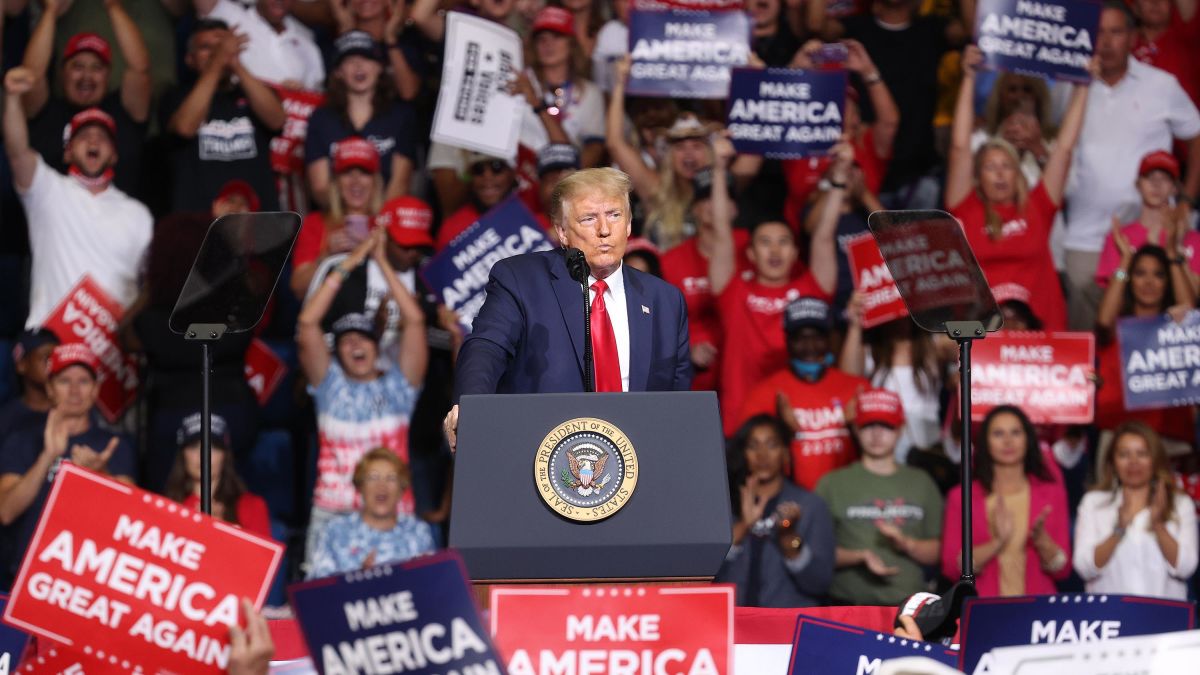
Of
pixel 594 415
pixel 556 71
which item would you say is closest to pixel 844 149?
pixel 556 71

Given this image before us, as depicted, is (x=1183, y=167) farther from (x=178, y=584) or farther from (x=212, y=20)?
(x=178, y=584)

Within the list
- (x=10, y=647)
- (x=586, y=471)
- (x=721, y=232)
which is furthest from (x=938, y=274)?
(x=721, y=232)

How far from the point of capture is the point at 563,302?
13.4ft

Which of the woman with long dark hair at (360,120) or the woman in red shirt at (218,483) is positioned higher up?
the woman with long dark hair at (360,120)

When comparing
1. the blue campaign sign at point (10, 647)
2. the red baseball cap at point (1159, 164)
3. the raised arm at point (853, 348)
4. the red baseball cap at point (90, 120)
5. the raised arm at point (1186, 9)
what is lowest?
the blue campaign sign at point (10, 647)

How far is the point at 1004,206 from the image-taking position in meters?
7.46

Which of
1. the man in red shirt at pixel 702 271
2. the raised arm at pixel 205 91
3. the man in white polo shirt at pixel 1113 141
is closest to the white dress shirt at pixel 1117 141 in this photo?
the man in white polo shirt at pixel 1113 141

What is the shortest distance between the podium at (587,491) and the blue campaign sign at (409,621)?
0.65 metres

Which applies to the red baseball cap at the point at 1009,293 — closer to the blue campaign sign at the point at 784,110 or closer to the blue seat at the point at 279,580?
the blue campaign sign at the point at 784,110

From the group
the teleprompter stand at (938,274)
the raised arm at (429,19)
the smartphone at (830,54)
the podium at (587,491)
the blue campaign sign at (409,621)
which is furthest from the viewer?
the raised arm at (429,19)

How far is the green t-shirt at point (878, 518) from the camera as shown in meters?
6.47

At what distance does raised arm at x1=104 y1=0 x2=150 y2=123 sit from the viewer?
25.2ft

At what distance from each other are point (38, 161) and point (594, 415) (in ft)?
14.9

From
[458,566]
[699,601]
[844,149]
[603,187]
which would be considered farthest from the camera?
[844,149]
